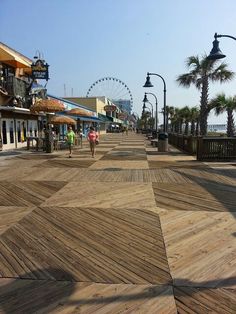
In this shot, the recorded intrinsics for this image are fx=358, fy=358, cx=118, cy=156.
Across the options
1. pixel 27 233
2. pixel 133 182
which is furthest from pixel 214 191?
pixel 27 233

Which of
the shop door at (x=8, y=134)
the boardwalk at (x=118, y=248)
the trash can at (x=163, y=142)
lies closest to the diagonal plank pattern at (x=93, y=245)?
the boardwalk at (x=118, y=248)

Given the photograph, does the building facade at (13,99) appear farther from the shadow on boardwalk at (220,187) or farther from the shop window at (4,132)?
the shadow on boardwalk at (220,187)

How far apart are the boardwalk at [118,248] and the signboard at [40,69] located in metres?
16.6

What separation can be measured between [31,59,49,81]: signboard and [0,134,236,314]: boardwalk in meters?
16.6

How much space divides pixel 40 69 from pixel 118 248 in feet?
71.2

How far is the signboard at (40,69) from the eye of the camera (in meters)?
24.7

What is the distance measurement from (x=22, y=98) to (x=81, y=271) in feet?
70.1

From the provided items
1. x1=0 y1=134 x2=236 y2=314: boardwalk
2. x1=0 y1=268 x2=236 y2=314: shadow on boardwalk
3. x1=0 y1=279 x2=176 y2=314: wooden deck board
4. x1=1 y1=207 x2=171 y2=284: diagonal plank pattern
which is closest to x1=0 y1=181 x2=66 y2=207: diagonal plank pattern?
x1=0 y1=134 x2=236 y2=314: boardwalk

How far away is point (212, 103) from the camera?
90.6 ft

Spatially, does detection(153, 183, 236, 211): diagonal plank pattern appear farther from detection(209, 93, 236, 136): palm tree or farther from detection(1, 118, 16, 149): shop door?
detection(209, 93, 236, 136): palm tree

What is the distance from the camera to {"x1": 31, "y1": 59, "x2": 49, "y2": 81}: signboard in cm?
2470

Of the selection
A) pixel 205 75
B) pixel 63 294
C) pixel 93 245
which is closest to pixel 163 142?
pixel 205 75

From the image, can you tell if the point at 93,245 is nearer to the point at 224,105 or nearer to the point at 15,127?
the point at 15,127

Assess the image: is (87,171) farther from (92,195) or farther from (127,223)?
(127,223)
